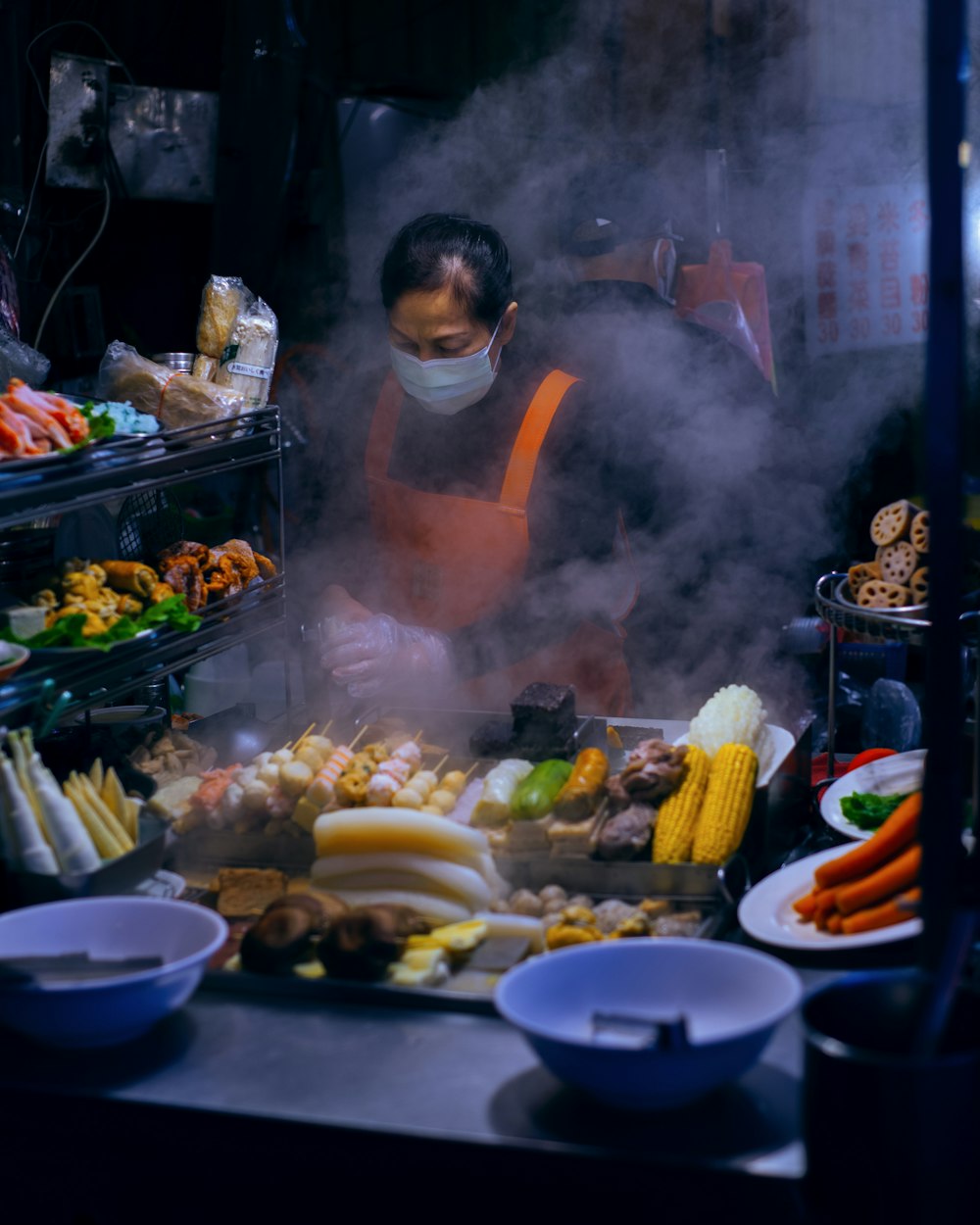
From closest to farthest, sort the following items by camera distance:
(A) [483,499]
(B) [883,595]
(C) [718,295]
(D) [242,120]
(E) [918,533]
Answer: (B) [883,595] < (E) [918,533] < (A) [483,499] < (D) [242,120] < (C) [718,295]

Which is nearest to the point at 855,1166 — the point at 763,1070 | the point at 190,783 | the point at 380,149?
the point at 763,1070

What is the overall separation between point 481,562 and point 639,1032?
2.31m

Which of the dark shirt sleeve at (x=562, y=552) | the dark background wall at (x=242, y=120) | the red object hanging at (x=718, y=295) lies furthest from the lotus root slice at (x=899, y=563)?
the dark background wall at (x=242, y=120)

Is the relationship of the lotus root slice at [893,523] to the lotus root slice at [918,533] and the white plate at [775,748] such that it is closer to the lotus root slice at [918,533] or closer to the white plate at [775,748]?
the lotus root slice at [918,533]

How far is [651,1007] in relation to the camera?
169 centimetres

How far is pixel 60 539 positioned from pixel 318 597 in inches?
46.5

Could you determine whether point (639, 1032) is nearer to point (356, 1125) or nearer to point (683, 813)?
point (356, 1125)

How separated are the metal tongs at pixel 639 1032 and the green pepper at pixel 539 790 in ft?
2.20

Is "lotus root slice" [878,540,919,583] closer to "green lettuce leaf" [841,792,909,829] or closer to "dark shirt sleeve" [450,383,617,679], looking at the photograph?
"green lettuce leaf" [841,792,909,829]

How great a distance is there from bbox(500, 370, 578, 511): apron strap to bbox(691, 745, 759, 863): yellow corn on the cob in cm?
141

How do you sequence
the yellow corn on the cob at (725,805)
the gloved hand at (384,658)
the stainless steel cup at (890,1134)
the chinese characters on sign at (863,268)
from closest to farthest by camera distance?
1. the stainless steel cup at (890,1134)
2. the yellow corn on the cob at (725,805)
3. the gloved hand at (384,658)
4. the chinese characters on sign at (863,268)

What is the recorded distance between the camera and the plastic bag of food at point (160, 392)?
267 cm

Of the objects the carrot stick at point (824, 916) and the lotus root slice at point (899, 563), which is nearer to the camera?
the carrot stick at point (824, 916)

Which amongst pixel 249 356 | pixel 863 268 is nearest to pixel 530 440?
pixel 249 356
